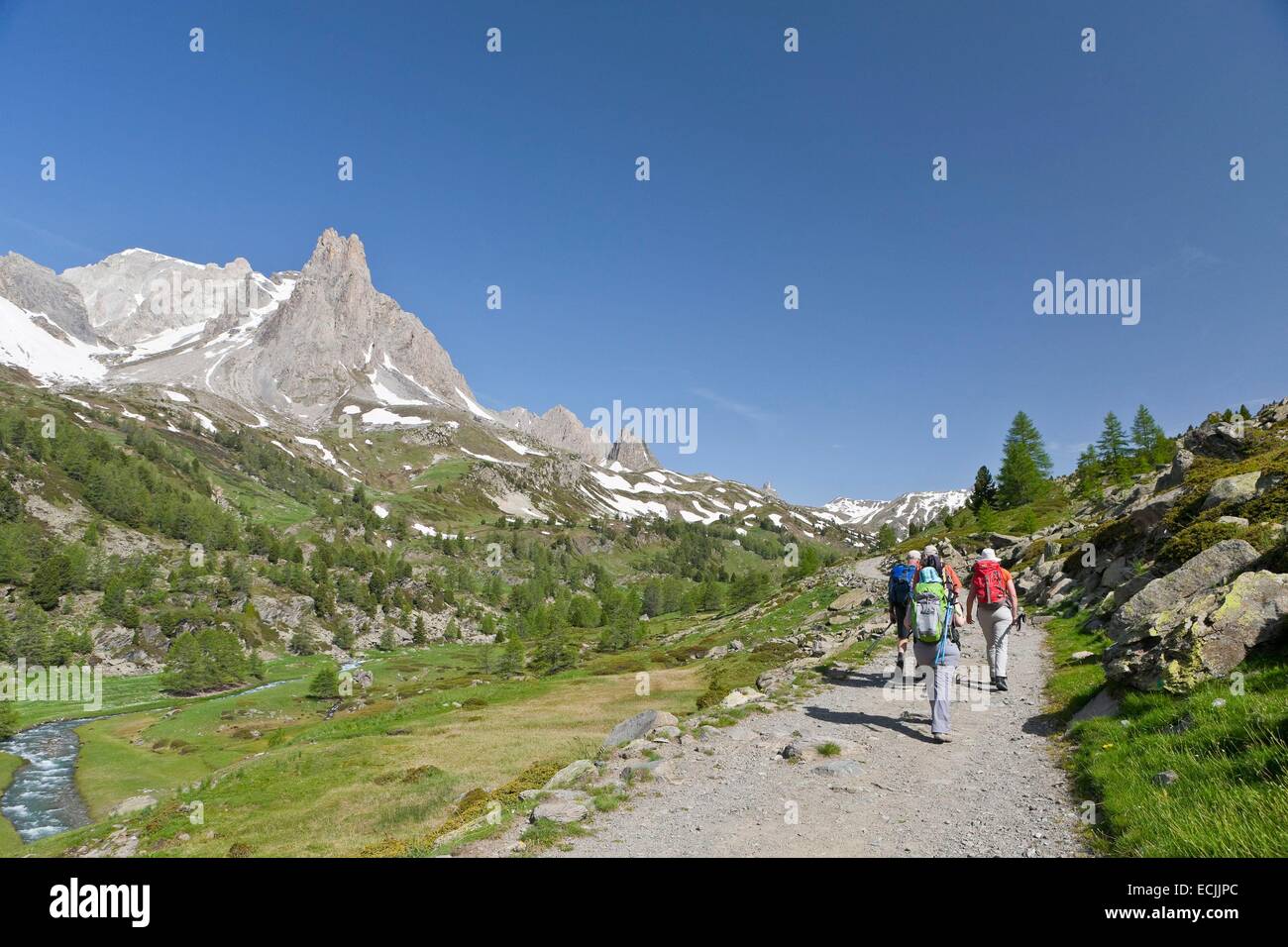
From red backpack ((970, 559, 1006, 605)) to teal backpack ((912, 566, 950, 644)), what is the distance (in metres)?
4.02

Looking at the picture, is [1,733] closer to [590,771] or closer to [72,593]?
[72,593]

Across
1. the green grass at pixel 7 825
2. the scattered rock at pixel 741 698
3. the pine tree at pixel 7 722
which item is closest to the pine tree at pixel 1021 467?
the scattered rock at pixel 741 698

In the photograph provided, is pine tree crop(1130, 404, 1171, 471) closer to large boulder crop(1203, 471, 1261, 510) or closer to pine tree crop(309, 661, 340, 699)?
large boulder crop(1203, 471, 1261, 510)

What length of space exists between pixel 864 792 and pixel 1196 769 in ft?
17.8

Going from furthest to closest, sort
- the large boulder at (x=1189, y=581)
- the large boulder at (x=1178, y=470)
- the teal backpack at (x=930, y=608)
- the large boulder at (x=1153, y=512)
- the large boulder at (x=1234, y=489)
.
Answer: the large boulder at (x=1178, y=470) < the large boulder at (x=1153, y=512) < the large boulder at (x=1234, y=489) < the large boulder at (x=1189, y=581) < the teal backpack at (x=930, y=608)

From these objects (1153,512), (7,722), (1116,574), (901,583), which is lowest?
(7,722)

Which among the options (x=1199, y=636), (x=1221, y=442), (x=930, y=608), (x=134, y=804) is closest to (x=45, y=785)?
(x=134, y=804)

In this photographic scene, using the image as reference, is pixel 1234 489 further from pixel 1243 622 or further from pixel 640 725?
pixel 640 725

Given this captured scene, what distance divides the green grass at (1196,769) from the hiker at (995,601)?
540cm

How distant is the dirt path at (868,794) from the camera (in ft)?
31.1

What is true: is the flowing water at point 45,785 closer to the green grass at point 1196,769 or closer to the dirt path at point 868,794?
the dirt path at point 868,794

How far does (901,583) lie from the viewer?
20.2 m

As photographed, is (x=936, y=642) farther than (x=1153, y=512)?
No

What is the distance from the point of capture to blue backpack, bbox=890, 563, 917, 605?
19984 millimetres
